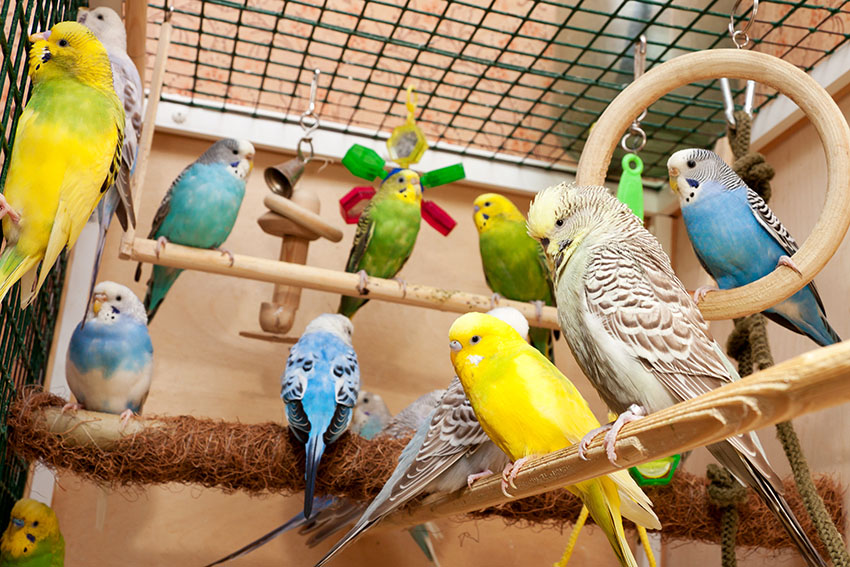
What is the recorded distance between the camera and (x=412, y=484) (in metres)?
1.38

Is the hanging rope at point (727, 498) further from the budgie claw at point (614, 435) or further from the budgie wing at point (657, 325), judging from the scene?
the budgie claw at point (614, 435)

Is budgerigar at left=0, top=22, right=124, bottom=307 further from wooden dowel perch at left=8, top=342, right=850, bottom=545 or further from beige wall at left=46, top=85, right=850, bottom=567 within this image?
beige wall at left=46, top=85, right=850, bottom=567

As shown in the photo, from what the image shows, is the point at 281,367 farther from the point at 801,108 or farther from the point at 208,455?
the point at 801,108

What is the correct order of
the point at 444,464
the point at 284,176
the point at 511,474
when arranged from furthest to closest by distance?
the point at 284,176 < the point at 444,464 < the point at 511,474

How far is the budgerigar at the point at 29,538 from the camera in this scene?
5.43 ft

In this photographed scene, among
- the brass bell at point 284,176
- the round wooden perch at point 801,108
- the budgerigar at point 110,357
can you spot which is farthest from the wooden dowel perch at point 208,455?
the brass bell at point 284,176

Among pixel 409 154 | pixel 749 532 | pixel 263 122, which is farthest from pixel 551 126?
pixel 749 532

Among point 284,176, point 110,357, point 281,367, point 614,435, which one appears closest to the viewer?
point 614,435

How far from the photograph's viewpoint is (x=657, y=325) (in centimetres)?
100

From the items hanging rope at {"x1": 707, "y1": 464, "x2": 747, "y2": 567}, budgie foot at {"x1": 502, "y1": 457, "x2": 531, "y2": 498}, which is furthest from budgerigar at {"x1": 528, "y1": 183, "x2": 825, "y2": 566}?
hanging rope at {"x1": 707, "y1": 464, "x2": 747, "y2": 567}

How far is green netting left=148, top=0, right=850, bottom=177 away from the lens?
6.71 feet

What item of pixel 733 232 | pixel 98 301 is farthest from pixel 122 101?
pixel 733 232

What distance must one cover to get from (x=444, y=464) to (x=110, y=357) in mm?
887

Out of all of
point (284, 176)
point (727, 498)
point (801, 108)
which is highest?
point (801, 108)
